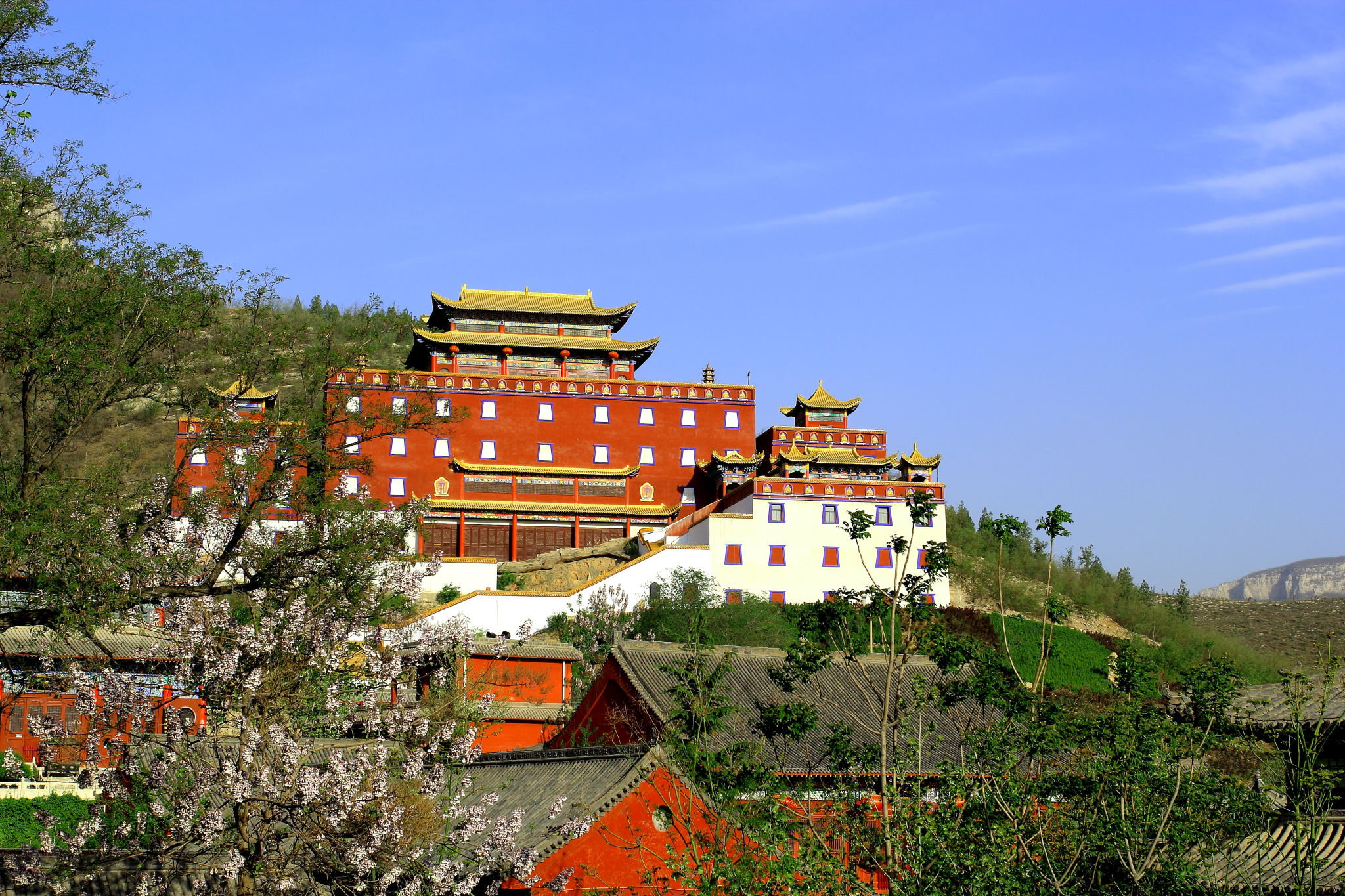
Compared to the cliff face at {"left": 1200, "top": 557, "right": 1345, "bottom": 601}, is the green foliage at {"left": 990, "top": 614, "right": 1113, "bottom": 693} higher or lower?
lower

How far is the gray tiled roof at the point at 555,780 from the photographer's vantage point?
15.4 metres

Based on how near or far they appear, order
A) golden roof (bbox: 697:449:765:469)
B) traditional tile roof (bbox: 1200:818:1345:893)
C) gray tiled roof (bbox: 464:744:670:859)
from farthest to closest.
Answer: golden roof (bbox: 697:449:765:469) → gray tiled roof (bbox: 464:744:670:859) → traditional tile roof (bbox: 1200:818:1345:893)

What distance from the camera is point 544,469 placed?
143 feet

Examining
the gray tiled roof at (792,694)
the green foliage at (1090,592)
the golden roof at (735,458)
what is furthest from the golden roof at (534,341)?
the gray tiled roof at (792,694)

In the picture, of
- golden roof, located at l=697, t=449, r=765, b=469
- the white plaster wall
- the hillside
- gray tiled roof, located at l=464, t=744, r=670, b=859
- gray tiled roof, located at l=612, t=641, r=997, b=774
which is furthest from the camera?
the hillside

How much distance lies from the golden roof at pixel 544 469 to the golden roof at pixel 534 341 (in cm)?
477

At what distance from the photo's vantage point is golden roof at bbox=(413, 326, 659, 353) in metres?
45.9

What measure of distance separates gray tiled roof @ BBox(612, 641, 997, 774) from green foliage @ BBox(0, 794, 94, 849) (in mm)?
11130

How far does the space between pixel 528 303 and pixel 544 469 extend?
7.51 m

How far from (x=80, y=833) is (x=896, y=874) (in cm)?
687

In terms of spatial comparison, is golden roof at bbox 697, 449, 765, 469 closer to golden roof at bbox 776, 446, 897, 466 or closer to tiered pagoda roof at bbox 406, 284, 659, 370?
golden roof at bbox 776, 446, 897, 466

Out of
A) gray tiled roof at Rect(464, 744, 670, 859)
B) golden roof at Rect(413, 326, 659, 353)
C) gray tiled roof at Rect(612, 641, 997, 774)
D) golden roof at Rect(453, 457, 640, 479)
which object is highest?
golden roof at Rect(413, 326, 659, 353)

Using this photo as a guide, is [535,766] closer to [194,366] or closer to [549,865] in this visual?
[549,865]

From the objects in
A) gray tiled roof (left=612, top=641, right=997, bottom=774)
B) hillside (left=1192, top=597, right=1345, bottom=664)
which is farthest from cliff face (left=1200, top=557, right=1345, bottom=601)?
gray tiled roof (left=612, top=641, right=997, bottom=774)
